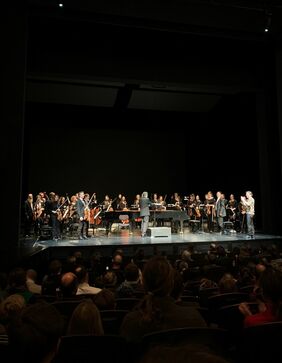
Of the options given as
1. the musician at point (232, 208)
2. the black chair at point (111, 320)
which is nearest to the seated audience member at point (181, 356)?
the black chair at point (111, 320)

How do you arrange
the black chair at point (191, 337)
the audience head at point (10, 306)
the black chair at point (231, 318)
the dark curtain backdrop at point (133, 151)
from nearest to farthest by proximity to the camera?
the black chair at point (191, 337) → the audience head at point (10, 306) → the black chair at point (231, 318) → the dark curtain backdrop at point (133, 151)

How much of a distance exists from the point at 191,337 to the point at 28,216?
978 centimetres

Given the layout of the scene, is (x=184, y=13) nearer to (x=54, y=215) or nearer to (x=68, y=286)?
(x=54, y=215)

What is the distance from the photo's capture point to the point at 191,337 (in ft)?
5.63

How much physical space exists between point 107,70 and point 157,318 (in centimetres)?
997

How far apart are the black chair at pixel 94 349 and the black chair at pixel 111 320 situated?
630 mm

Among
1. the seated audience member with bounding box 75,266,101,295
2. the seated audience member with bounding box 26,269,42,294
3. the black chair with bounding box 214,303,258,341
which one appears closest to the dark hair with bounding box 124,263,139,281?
the seated audience member with bounding box 75,266,101,295

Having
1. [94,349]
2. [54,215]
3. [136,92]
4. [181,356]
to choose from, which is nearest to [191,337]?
[94,349]

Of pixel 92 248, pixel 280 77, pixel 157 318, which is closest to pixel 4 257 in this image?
pixel 92 248

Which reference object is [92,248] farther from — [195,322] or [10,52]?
[195,322]

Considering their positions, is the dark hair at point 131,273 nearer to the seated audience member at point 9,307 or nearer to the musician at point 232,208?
the seated audience member at point 9,307

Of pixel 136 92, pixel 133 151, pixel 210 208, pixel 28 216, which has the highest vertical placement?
pixel 136 92

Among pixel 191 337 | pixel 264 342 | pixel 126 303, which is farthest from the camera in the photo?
pixel 126 303

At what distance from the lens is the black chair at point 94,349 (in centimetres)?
168
